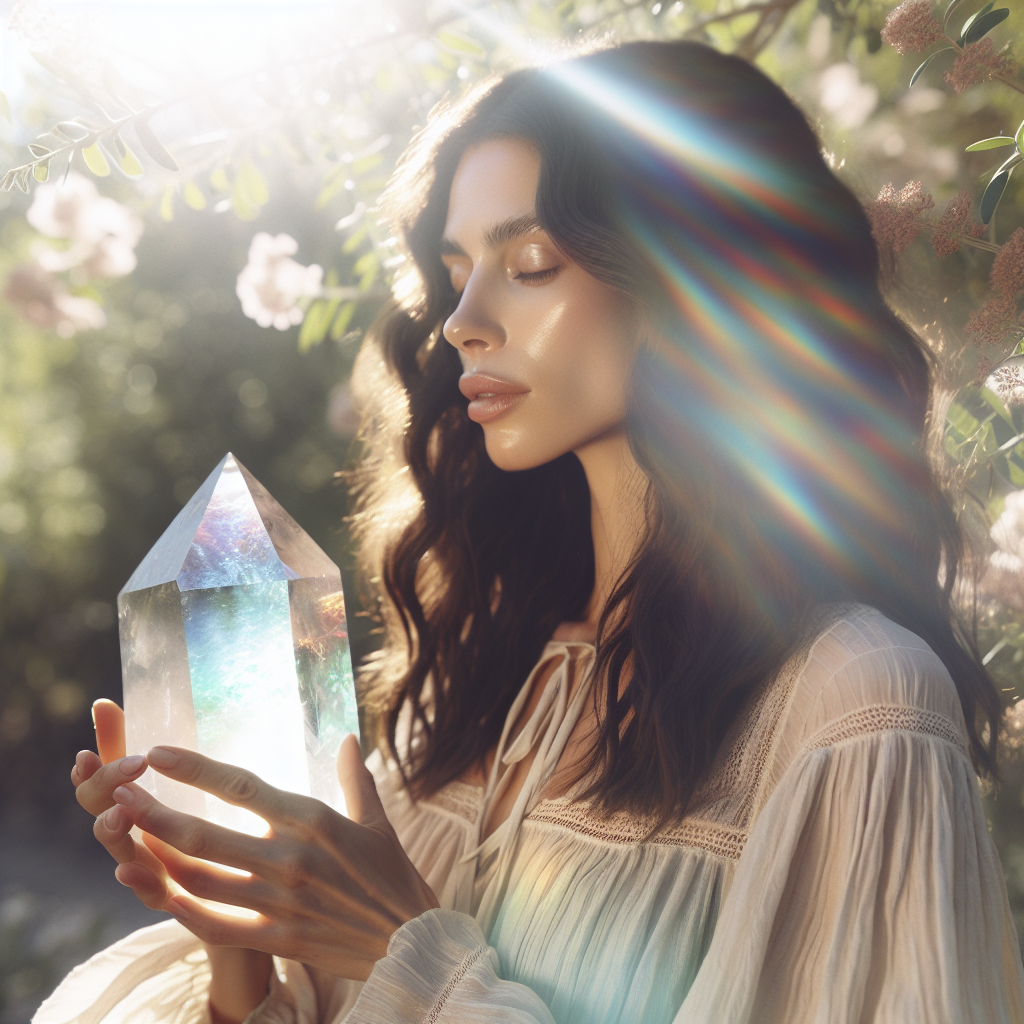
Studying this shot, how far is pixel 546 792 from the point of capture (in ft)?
5.17

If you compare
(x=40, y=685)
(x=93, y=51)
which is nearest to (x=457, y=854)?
(x=93, y=51)

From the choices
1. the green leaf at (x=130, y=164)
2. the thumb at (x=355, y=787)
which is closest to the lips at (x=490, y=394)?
the thumb at (x=355, y=787)

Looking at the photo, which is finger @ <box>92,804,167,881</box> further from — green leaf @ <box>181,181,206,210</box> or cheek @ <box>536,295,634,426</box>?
green leaf @ <box>181,181,206,210</box>

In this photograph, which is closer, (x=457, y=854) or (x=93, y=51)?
(x=93, y=51)

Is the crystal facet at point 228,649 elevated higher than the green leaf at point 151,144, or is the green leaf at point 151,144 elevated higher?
the green leaf at point 151,144

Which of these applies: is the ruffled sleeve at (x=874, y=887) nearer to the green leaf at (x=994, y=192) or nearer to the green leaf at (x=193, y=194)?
the green leaf at (x=994, y=192)

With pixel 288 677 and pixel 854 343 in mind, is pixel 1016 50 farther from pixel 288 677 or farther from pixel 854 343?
pixel 288 677

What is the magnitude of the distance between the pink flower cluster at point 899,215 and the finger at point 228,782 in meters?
1.36

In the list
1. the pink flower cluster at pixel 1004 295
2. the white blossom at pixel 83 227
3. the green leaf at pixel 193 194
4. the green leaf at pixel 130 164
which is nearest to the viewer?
the pink flower cluster at pixel 1004 295

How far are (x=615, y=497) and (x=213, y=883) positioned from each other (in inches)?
36.9

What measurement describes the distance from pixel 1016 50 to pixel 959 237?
47 centimetres

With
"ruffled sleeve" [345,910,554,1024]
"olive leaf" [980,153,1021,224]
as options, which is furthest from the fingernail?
"olive leaf" [980,153,1021,224]

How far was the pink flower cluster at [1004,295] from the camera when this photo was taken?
4.54 ft

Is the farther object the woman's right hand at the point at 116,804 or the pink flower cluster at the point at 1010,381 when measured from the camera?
the pink flower cluster at the point at 1010,381
